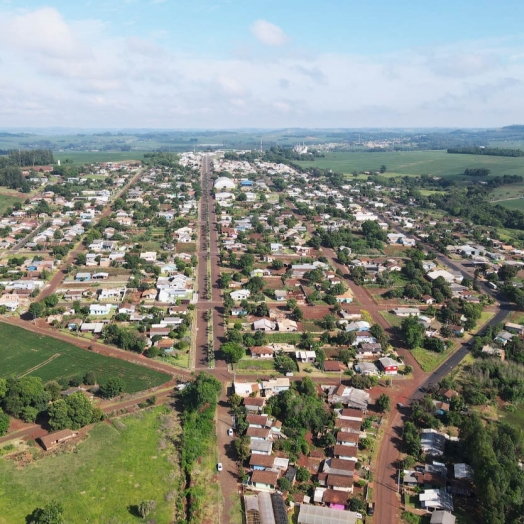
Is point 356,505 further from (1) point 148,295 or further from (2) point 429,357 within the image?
A: (1) point 148,295

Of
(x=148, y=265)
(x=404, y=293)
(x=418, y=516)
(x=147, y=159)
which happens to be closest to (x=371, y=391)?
(x=418, y=516)

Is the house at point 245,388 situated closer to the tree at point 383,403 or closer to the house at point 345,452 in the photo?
the house at point 345,452

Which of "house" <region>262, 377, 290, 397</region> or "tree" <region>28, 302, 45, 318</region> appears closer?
"house" <region>262, 377, 290, 397</region>

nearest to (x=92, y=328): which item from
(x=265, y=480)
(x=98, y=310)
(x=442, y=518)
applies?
(x=98, y=310)

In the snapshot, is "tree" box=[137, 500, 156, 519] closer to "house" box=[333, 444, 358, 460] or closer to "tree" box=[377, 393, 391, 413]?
"house" box=[333, 444, 358, 460]

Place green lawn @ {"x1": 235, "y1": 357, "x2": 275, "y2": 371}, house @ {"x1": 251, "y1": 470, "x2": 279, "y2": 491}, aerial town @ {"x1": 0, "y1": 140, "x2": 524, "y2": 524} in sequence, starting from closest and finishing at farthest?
house @ {"x1": 251, "y1": 470, "x2": 279, "y2": 491}, aerial town @ {"x1": 0, "y1": 140, "x2": 524, "y2": 524}, green lawn @ {"x1": 235, "y1": 357, "x2": 275, "y2": 371}

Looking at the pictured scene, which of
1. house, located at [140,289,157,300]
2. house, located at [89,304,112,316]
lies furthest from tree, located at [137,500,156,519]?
house, located at [140,289,157,300]

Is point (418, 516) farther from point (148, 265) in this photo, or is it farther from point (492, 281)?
point (148, 265)
